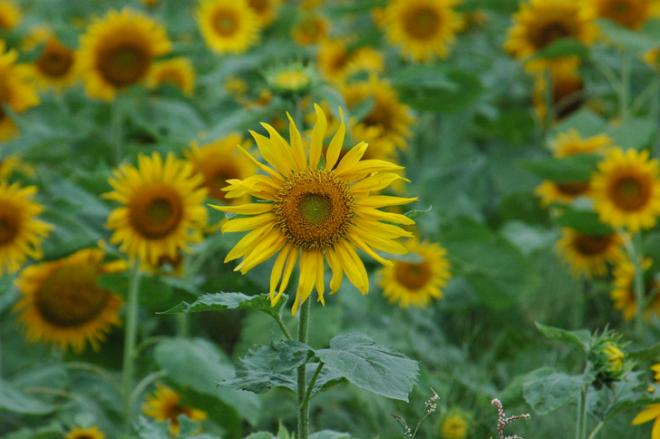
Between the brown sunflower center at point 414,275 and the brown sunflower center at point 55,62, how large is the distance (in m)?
1.67

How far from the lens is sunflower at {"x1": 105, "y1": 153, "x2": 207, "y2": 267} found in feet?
7.98

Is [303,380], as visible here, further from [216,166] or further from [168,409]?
[216,166]

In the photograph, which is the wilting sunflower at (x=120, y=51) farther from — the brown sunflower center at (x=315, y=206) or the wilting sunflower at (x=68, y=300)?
the brown sunflower center at (x=315, y=206)

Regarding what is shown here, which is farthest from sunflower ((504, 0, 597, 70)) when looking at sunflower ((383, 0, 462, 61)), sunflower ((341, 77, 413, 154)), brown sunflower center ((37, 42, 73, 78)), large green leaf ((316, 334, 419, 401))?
large green leaf ((316, 334, 419, 401))

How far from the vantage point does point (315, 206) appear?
1583 millimetres

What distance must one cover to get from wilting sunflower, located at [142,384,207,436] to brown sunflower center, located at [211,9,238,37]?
2.04m

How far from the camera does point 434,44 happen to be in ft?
12.6

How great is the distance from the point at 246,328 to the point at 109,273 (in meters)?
0.37

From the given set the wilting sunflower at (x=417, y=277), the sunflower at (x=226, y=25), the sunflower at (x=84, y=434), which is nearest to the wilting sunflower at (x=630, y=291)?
the wilting sunflower at (x=417, y=277)

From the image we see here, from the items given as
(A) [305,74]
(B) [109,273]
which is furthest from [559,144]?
(B) [109,273]

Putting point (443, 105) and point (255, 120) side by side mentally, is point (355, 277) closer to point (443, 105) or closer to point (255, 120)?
point (255, 120)

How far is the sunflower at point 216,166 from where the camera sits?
2.80 m

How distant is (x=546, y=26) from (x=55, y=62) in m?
1.80

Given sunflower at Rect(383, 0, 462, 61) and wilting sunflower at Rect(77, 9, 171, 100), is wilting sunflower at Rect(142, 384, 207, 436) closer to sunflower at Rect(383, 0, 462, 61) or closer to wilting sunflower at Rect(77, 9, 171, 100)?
wilting sunflower at Rect(77, 9, 171, 100)
